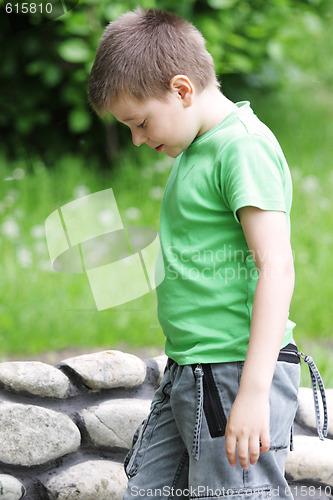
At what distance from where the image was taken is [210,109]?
137cm

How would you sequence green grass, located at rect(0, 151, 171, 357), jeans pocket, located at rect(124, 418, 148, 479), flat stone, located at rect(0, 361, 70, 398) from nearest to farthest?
jeans pocket, located at rect(124, 418, 148, 479), flat stone, located at rect(0, 361, 70, 398), green grass, located at rect(0, 151, 171, 357)

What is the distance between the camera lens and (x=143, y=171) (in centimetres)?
412

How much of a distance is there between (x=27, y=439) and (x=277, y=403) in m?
0.76

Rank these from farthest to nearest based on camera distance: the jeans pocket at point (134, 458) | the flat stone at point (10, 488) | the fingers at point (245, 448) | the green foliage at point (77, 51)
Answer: the green foliage at point (77, 51), the flat stone at point (10, 488), the jeans pocket at point (134, 458), the fingers at point (245, 448)

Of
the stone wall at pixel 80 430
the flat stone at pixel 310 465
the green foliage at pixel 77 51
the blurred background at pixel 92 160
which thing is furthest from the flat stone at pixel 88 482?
the green foliage at pixel 77 51

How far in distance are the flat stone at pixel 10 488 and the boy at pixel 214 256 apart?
56cm

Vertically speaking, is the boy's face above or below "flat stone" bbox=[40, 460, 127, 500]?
above

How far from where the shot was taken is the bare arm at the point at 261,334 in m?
1.22

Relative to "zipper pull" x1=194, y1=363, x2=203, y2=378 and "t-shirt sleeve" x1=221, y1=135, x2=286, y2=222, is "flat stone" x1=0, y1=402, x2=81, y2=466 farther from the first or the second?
"t-shirt sleeve" x1=221, y1=135, x2=286, y2=222

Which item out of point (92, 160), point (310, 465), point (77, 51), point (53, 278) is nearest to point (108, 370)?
point (310, 465)

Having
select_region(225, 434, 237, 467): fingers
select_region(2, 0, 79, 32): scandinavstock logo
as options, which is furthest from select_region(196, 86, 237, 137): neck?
select_region(2, 0, 79, 32): scandinavstock logo

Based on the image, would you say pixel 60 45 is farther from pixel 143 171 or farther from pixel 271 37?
pixel 271 37

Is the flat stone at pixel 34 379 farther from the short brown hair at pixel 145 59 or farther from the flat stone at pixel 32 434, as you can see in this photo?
the short brown hair at pixel 145 59

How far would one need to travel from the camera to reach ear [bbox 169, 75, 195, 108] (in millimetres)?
1333
